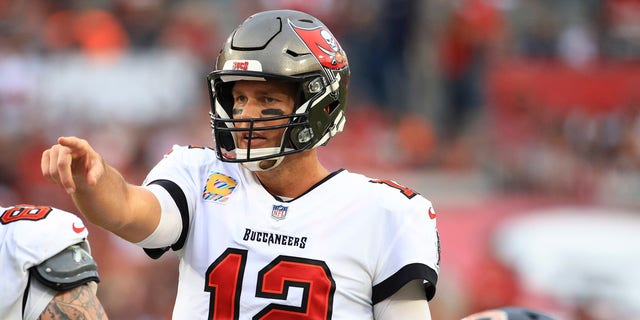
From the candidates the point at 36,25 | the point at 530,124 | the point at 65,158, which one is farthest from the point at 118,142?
the point at 65,158

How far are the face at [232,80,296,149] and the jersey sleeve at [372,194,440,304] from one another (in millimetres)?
456

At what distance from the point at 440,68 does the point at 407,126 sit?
675mm

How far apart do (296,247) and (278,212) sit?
0.15 meters

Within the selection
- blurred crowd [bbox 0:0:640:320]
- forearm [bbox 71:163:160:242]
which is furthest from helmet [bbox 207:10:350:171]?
blurred crowd [bbox 0:0:640:320]

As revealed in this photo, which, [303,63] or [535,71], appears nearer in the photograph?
[303,63]

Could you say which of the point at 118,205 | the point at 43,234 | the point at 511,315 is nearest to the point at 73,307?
the point at 43,234

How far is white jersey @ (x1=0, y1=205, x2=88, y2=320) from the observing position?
331 centimetres

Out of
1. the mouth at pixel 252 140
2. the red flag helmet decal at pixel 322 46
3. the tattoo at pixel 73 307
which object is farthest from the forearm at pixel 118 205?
the red flag helmet decal at pixel 322 46

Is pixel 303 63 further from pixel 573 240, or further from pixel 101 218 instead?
pixel 573 240

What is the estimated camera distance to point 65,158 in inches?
124

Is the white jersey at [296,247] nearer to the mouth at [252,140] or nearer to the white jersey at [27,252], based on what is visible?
the mouth at [252,140]

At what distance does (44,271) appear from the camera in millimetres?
3320

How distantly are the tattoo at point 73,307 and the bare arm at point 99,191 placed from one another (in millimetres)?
232

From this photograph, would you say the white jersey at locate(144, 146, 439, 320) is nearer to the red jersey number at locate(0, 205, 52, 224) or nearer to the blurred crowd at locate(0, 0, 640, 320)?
the red jersey number at locate(0, 205, 52, 224)
